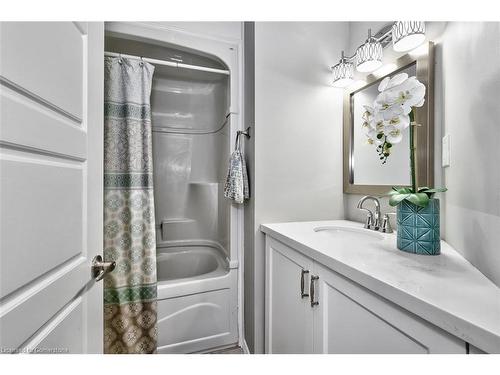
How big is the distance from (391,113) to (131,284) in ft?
5.11

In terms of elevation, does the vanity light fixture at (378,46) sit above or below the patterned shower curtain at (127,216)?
above

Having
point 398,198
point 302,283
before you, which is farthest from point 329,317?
point 398,198

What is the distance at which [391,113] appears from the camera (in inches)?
30.6

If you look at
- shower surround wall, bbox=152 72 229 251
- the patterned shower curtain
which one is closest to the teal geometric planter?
the patterned shower curtain

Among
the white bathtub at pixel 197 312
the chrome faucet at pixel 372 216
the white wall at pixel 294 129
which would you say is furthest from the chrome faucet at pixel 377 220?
the white bathtub at pixel 197 312

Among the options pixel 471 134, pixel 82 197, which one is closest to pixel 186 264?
pixel 82 197

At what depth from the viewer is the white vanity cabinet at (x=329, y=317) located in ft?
1.60

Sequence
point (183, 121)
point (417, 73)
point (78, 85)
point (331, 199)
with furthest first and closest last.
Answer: point (183, 121), point (331, 199), point (417, 73), point (78, 85)

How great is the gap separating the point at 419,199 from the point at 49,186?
3.42 ft

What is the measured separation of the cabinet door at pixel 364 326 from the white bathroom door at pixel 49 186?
762 mm

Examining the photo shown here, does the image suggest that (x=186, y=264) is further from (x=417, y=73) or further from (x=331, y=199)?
(x=417, y=73)

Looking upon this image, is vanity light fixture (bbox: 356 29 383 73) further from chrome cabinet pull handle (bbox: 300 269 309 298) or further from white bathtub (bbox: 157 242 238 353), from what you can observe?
white bathtub (bbox: 157 242 238 353)

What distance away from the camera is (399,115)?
2.53 ft

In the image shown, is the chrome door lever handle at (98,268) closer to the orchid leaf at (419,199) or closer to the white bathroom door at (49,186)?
the white bathroom door at (49,186)
